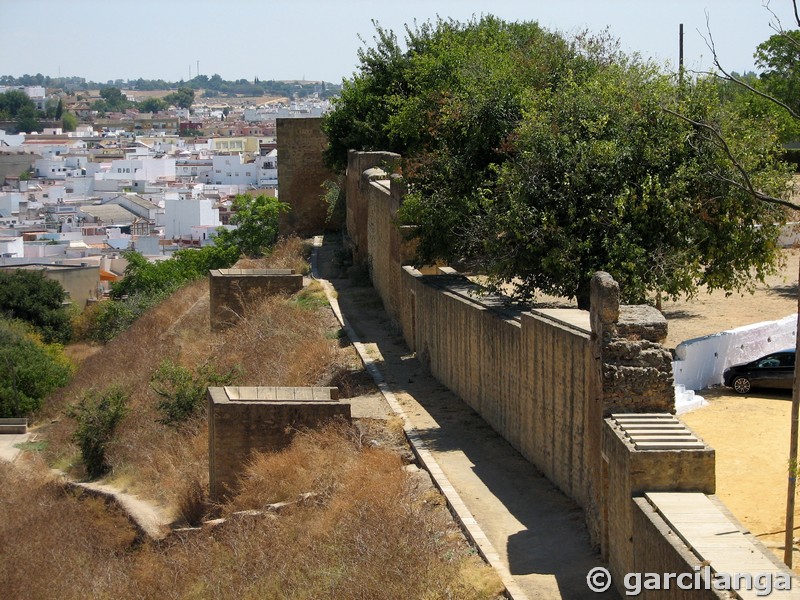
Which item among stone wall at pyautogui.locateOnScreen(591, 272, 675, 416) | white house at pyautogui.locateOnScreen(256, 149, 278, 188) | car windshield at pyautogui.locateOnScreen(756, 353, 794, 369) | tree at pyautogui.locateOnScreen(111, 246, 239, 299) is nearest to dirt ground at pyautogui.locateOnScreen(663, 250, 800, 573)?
car windshield at pyautogui.locateOnScreen(756, 353, 794, 369)

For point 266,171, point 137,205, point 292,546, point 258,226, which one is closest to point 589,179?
point 292,546

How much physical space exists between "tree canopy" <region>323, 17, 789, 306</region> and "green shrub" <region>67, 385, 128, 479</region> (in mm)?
5369

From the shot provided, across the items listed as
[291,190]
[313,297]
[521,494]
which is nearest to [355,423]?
[521,494]

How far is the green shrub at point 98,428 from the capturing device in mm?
17391

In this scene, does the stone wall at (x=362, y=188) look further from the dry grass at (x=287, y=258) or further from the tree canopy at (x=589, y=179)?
the tree canopy at (x=589, y=179)

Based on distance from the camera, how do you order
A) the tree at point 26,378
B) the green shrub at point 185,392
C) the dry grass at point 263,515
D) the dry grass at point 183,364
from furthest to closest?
the tree at point 26,378, the green shrub at point 185,392, the dry grass at point 183,364, the dry grass at point 263,515

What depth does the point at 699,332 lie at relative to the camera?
638 inches

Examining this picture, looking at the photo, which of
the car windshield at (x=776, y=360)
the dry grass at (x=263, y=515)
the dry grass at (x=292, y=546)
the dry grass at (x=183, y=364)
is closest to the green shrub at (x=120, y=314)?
the dry grass at (x=183, y=364)

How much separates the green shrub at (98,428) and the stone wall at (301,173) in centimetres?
1191

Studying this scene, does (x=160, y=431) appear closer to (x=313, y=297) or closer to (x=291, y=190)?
(x=313, y=297)

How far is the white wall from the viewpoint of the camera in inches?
572

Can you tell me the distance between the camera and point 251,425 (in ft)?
43.1

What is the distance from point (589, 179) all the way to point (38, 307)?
34174 mm

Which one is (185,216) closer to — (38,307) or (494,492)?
(38,307)
